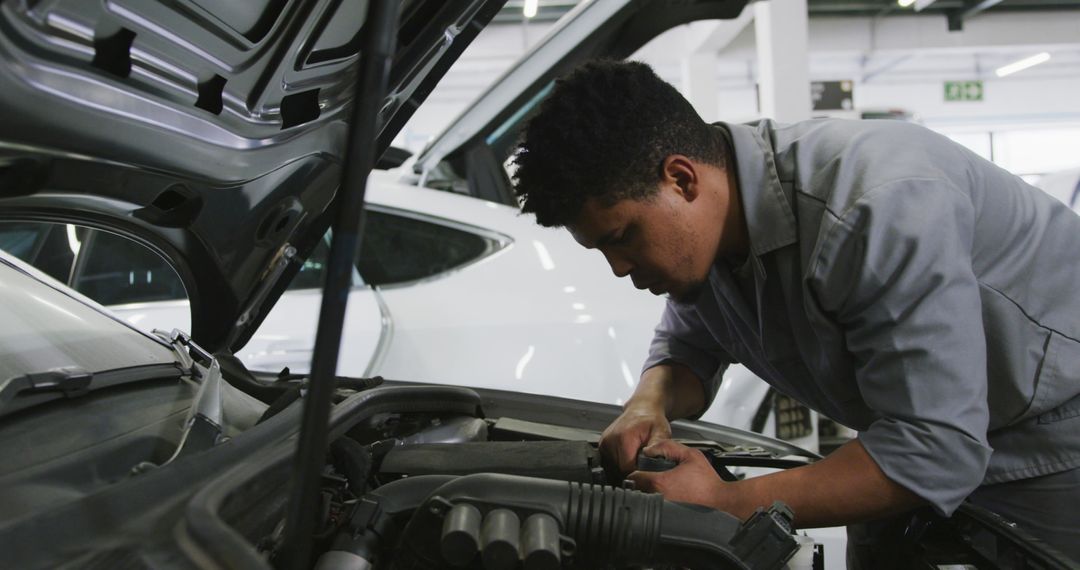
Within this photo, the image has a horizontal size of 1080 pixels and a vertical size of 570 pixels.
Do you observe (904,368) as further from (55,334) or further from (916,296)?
(55,334)

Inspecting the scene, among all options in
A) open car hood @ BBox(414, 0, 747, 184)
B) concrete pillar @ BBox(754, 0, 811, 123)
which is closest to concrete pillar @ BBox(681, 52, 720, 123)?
concrete pillar @ BBox(754, 0, 811, 123)

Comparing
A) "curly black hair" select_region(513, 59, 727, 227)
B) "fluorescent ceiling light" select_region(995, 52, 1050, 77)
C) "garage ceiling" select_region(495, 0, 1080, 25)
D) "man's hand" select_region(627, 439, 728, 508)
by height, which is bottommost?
"man's hand" select_region(627, 439, 728, 508)

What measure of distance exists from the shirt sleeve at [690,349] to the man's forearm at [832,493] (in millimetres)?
672

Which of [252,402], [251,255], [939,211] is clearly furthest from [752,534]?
[251,255]

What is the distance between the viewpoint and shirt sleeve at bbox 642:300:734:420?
1874 mm

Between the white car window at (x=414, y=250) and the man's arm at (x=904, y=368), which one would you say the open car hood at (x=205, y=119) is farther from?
the white car window at (x=414, y=250)

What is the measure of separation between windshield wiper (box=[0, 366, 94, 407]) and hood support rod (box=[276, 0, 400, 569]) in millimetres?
565

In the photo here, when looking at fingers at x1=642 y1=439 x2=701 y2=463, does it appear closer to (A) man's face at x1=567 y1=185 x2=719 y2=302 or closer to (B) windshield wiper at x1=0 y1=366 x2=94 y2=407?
(A) man's face at x1=567 y1=185 x2=719 y2=302

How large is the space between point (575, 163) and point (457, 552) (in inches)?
24.1

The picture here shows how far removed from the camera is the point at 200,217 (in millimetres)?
1424

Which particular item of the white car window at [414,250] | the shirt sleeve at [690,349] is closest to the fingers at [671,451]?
the shirt sleeve at [690,349]

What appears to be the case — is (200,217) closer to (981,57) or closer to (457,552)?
(457,552)

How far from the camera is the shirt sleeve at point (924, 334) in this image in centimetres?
112

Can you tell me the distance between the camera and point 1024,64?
13.6m
